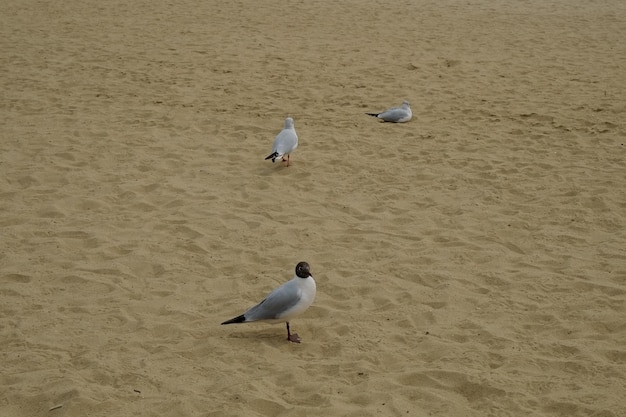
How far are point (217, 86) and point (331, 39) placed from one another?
398 cm

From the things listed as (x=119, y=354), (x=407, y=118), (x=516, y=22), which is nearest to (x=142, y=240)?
(x=119, y=354)

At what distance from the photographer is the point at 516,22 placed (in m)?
16.1

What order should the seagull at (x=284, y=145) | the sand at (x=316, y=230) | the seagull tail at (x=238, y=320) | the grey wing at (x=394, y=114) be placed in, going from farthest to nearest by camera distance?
the grey wing at (x=394, y=114), the seagull at (x=284, y=145), the seagull tail at (x=238, y=320), the sand at (x=316, y=230)

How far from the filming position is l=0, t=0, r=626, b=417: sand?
13.9ft

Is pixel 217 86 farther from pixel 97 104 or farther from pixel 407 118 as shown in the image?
pixel 407 118

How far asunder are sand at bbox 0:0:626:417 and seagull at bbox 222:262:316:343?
0.19 metres

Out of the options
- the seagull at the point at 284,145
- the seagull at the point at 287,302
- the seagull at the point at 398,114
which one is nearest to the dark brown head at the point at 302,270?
the seagull at the point at 287,302

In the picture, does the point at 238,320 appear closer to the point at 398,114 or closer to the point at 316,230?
the point at 316,230

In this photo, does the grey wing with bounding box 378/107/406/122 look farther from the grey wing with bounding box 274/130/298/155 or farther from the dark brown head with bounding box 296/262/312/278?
the dark brown head with bounding box 296/262/312/278

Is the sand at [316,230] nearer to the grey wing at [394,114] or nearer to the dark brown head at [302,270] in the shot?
the grey wing at [394,114]

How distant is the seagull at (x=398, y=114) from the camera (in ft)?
30.4

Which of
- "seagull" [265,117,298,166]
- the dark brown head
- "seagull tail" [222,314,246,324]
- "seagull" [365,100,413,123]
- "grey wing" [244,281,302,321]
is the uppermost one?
"seagull" [365,100,413,123]

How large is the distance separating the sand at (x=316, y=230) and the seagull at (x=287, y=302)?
19 cm

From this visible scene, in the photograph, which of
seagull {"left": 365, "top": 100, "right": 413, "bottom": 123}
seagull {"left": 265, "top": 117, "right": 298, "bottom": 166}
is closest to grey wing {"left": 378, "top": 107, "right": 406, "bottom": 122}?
seagull {"left": 365, "top": 100, "right": 413, "bottom": 123}
